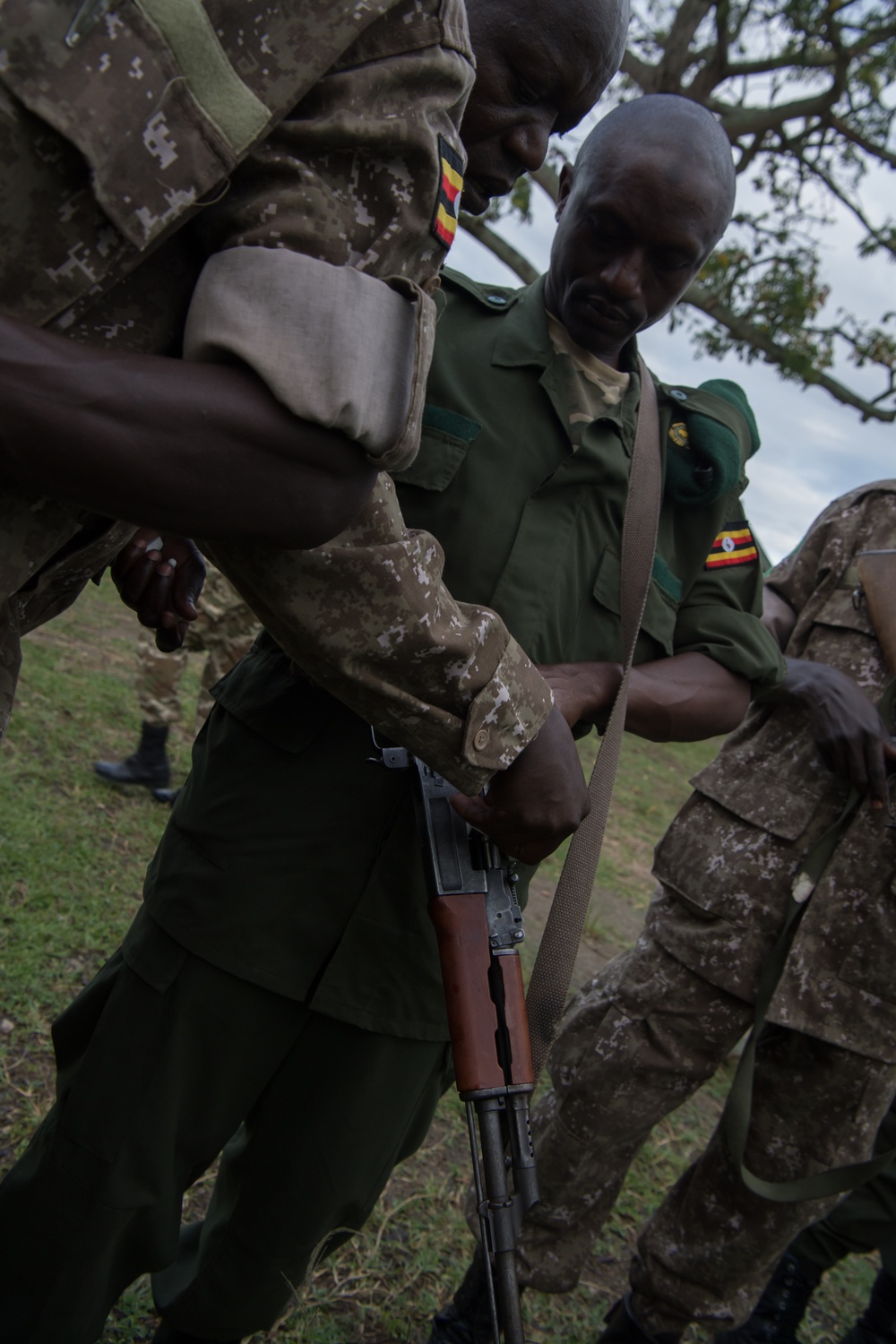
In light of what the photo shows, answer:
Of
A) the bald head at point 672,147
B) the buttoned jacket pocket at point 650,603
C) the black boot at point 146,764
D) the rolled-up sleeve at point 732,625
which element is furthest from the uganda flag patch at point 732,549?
the black boot at point 146,764

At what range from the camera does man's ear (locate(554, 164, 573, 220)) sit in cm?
190

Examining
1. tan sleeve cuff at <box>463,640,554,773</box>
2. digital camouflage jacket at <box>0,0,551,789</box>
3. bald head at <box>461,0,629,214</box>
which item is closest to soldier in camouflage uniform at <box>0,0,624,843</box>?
digital camouflage jacket at <box>0,0,551,789</box>

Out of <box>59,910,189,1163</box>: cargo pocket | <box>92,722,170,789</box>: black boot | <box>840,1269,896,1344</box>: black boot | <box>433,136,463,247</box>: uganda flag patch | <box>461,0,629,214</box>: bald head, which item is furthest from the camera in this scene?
<box>92,722,170,789</box>: black boot

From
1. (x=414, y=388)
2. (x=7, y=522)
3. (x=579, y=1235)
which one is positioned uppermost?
(x=414, y=388)

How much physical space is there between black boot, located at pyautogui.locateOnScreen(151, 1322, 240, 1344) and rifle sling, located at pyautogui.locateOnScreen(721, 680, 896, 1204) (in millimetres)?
1157

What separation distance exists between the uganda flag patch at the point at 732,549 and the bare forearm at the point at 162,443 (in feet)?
3.69

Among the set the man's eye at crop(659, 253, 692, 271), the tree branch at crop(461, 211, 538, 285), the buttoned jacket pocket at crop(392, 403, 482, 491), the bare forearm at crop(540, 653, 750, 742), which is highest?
the tree branch at crop(461, 211, 538, 285)

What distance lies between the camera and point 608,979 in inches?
104

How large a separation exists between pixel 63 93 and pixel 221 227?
0.55ft

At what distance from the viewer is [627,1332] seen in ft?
8.04

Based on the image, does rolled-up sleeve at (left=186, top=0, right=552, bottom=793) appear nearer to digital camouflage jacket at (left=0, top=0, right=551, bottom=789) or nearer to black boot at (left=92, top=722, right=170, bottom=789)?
digital camouflage jacket at (left=0, top=0, right=551, bottom=789)

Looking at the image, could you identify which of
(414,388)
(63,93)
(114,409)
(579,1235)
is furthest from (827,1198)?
(63,93)

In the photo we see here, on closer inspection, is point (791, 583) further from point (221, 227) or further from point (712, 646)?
point (221, 227)

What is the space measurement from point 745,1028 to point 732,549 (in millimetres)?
1256
